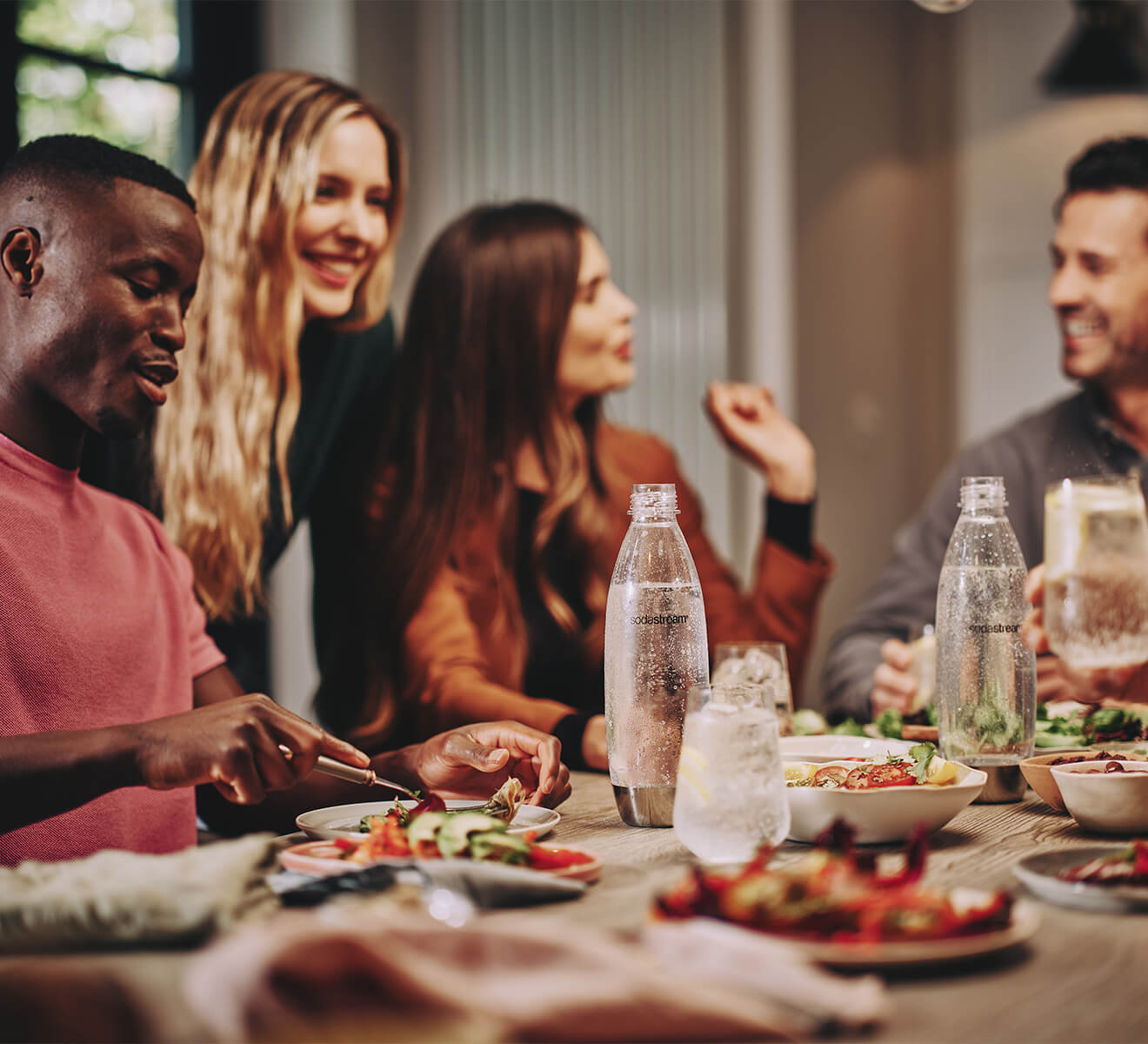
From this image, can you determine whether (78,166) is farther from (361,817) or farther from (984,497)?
(984,497)

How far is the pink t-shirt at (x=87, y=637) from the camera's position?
139 cm

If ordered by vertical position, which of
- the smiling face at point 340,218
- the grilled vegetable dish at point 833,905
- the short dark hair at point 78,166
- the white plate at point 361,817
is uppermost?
the smiling face at point 340,218

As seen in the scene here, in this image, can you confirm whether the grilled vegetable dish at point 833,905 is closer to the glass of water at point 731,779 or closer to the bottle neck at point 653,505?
the glass of water at point 731,779

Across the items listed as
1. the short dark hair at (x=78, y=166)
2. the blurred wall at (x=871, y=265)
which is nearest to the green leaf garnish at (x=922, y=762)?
the short dark hair at (x=78, y=166)

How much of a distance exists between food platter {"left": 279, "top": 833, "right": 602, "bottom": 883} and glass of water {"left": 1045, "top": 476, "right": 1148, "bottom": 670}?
1.42ft

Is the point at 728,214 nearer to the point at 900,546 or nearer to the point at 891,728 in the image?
the point at 900,546

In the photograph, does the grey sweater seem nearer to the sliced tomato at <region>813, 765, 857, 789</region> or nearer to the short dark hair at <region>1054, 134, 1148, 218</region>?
the short dark hair at <region>1054, 134, 1148, 218</region>

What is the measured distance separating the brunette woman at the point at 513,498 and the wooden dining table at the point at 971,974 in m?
1.32

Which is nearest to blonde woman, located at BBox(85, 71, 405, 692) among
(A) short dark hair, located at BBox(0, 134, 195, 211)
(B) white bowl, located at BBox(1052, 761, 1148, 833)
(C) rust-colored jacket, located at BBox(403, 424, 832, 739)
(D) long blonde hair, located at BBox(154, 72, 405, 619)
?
(D) long blonde hair, located at BBox(154, 72, 405, 619)

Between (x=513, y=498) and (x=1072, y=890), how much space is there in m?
1.69

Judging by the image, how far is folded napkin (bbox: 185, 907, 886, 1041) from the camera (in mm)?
614

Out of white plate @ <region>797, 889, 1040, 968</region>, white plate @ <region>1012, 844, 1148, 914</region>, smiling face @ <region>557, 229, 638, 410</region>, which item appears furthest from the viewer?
smiling face @ <region>557, 229, 638, 410</region>

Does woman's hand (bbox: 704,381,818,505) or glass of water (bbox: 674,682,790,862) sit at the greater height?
woman's hand (bbox: 704,381,818,505)

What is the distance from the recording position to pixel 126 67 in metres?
3.12
